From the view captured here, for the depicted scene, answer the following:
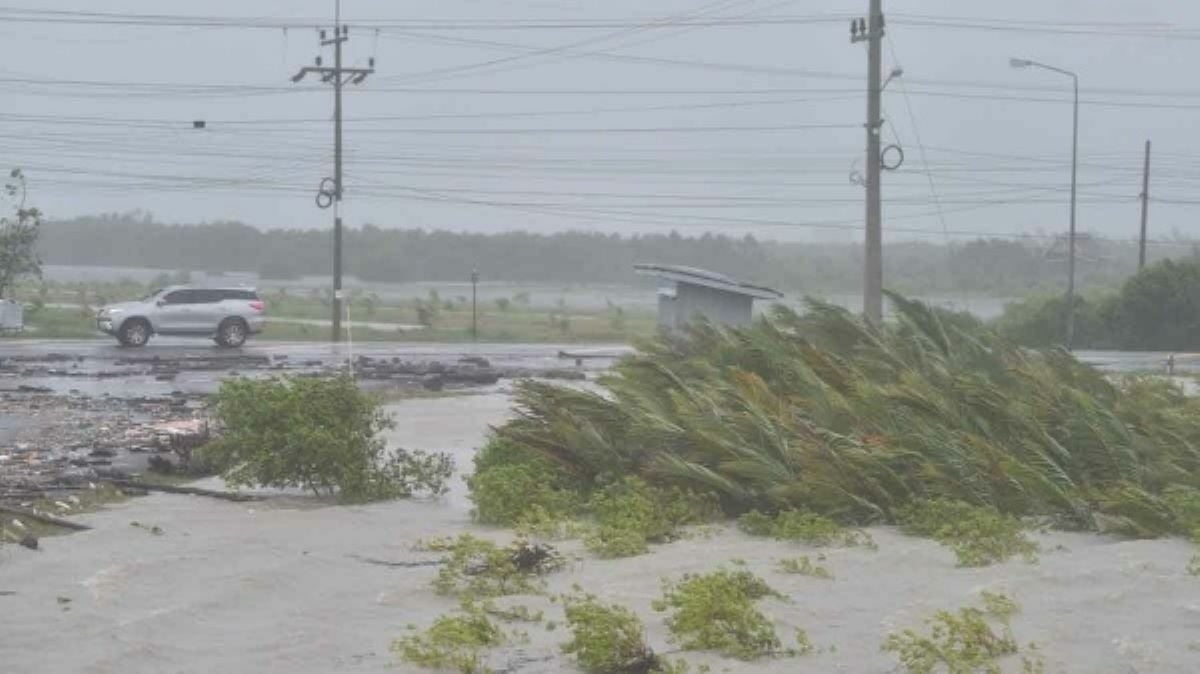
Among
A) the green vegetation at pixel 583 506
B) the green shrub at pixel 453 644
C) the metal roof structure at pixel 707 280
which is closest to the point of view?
the green shrub at pixel 453 644

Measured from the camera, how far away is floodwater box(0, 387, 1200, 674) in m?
10.9

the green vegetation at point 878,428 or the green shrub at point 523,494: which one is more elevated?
the green vegetation at point 878,428

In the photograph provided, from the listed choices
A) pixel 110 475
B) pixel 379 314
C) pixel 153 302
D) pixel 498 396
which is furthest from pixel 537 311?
pixel 110 475

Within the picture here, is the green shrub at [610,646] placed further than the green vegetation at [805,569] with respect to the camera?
No

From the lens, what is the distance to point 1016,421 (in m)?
16.5

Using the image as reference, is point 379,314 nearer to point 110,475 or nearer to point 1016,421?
point 110,475

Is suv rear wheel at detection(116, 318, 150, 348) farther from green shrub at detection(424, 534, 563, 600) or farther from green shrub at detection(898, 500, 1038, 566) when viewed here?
green shrub at detection(898, 500, 1038, 566)

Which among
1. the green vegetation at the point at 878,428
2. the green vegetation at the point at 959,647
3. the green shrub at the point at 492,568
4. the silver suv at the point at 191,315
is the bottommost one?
the silver suv at the point at 191,315

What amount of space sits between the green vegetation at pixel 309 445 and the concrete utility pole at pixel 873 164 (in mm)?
19377

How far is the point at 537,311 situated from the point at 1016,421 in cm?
7848

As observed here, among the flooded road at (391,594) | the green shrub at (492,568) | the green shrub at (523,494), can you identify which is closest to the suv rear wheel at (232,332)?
the flooded road at (391,594)

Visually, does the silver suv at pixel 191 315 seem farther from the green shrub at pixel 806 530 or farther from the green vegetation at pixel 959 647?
the green vegetation at pixel 959 647

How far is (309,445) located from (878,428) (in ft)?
18.1

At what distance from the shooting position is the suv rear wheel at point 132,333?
52969 millimetres
